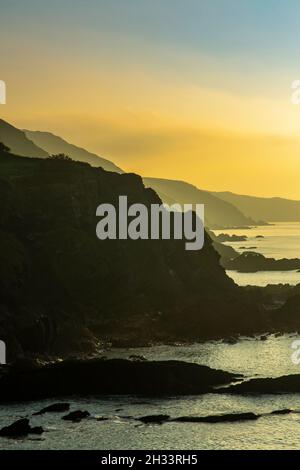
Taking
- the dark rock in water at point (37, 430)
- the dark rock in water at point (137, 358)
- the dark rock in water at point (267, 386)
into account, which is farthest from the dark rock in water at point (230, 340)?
the dark rock in water at point (37, 430)

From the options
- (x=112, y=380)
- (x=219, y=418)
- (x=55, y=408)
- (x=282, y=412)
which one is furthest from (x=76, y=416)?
(x=282, y=412)

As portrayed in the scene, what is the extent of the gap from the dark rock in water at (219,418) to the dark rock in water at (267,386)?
10.5 m

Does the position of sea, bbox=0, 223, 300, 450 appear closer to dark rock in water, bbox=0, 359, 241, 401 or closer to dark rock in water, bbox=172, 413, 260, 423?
dark rock in water, bbox=172, 413, 260, 423

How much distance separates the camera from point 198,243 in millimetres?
172625

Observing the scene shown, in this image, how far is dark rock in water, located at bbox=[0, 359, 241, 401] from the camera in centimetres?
9206

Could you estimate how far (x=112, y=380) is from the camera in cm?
9519

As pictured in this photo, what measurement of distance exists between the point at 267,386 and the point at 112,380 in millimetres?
18304

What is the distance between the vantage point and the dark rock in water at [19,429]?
7411cm

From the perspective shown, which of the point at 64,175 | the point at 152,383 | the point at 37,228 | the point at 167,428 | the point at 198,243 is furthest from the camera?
the point at 198,243

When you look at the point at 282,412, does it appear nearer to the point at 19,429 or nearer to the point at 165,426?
the point at 165,426

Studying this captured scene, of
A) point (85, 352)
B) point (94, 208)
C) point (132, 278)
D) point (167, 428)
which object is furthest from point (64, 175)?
point (167, 428)

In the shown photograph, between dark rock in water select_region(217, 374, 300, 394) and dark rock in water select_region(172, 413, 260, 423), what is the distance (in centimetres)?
1047

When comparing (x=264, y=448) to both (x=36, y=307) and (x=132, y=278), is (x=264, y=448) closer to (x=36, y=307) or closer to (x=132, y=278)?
(x=36, y=307)

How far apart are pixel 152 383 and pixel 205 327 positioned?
142ft
